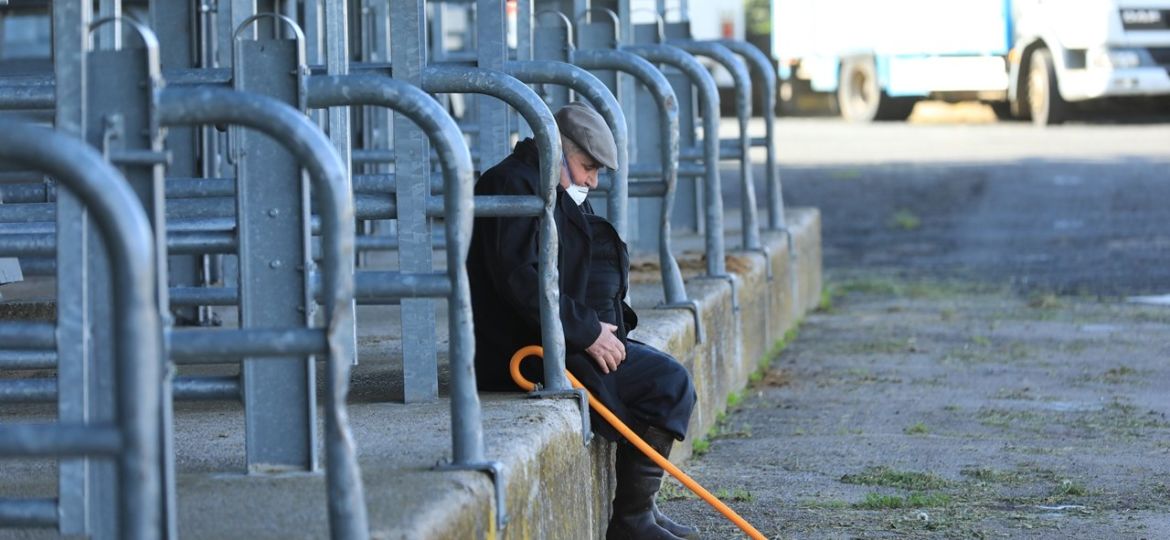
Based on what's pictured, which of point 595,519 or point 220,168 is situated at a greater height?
point 220,168

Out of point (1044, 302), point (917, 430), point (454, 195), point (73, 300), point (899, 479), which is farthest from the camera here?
point (1044, 302)

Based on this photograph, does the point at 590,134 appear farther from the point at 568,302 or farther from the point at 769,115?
the point at 769,115

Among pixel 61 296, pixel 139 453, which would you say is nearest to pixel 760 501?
pixel 61 296

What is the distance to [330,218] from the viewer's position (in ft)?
8.94

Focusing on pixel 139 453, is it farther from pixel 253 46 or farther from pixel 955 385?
pixel 955 385

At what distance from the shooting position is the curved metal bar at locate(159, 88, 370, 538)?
2.69 meters

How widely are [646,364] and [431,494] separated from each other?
1.51 m

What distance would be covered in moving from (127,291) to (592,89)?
9.90ft

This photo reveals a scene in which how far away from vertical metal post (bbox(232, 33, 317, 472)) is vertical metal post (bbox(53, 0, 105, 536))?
50 centimetres

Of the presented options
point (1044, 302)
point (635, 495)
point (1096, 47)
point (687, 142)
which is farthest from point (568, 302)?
point (1096, 47)

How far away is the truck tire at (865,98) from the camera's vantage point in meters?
24.4

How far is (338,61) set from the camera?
4688 millimetres

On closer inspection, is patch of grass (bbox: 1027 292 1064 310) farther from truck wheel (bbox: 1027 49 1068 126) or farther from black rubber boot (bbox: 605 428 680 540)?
truck wheel (bbox: 1027 49 1068 126)

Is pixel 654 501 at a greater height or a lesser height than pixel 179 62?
lesser
